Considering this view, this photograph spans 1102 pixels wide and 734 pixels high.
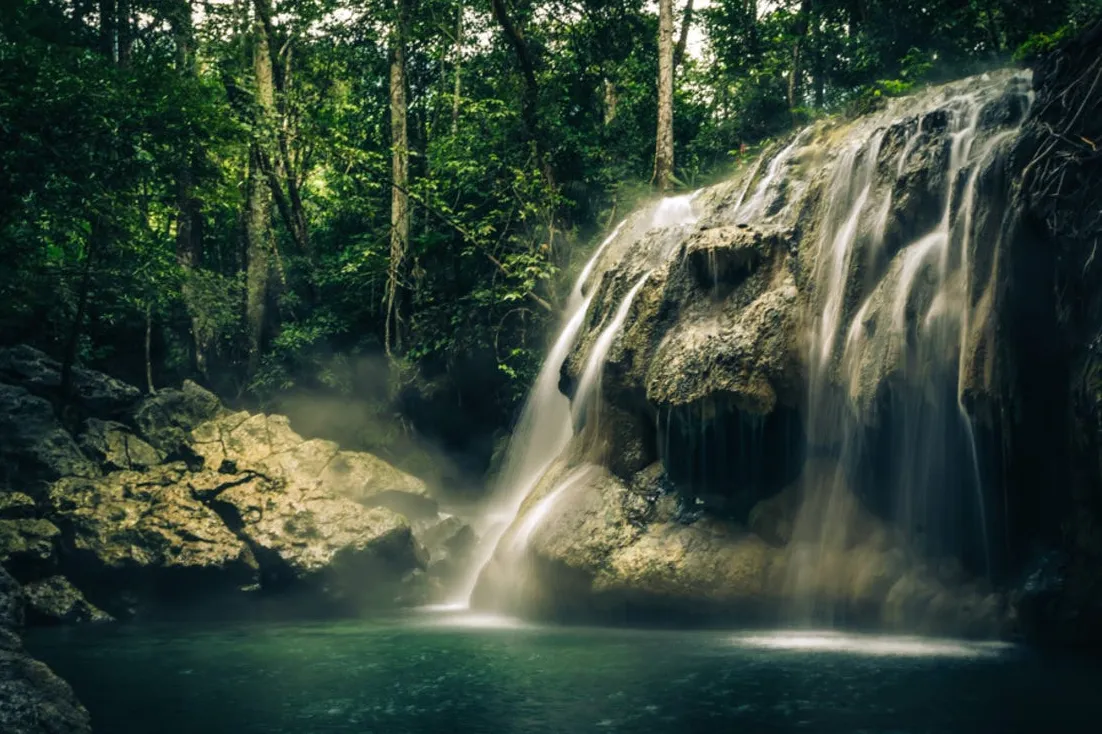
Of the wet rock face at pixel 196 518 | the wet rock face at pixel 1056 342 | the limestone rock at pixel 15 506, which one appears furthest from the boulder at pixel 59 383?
the wet rock face at pixel 1056 342

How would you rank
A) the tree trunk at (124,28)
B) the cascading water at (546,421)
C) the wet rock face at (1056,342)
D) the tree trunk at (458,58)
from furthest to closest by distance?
the tree trunk at (458,58), the tree trunk at (124,28), the cascading water at (546,421), the wet rock face at (1056,342)

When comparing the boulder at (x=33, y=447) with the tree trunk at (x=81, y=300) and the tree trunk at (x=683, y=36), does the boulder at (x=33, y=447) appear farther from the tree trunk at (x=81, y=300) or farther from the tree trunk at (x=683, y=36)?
the tree trunk at (x=683, y=36)

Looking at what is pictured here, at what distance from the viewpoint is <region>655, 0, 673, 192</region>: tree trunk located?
18.6 meters

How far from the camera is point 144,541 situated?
12070mm

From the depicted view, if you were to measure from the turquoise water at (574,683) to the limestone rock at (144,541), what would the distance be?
1.83 meters

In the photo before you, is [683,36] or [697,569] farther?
[683,36]

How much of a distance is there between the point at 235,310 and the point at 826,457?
16.8m

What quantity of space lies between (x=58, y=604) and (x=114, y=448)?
15.6ft

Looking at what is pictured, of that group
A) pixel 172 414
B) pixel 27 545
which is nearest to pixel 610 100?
pixel 172 414

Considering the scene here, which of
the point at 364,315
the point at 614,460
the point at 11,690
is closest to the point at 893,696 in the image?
the point at 614,460

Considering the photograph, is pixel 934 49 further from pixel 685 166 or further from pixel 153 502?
pixel 153 502

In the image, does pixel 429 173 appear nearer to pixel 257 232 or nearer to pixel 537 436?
pixel 257 232

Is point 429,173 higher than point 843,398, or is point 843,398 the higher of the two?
point 429,173

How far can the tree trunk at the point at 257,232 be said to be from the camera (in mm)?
20609
